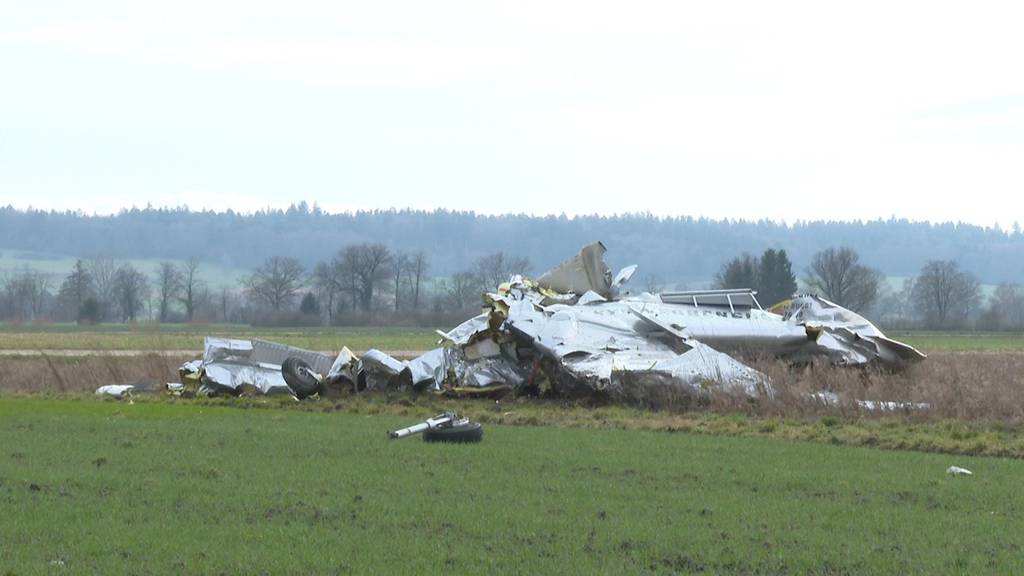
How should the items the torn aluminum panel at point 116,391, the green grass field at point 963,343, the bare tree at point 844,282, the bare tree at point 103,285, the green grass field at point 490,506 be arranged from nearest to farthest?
the green grass field at point 490,506
the torn aluminum panel at point 116,391
the green grass field at point 963,343
the bare tree at point 844,282
the bare tree at point 103,285

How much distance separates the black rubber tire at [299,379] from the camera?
85.4 ft

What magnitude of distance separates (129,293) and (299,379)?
4964 inches

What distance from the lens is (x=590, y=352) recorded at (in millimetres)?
26141

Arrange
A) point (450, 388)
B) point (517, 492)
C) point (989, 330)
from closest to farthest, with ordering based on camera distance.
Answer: point (517, 492) < point (450, 388) < point (989, 330)

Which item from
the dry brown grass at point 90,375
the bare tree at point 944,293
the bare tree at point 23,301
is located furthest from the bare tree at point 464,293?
the dry brown grass at point 90,375

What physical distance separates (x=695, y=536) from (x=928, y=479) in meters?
4.69

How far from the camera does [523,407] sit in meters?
24.8

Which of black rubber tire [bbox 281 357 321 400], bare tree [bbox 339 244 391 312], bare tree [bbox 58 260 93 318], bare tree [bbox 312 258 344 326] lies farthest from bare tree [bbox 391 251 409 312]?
black rubber tire [bbox 281 357 321 400]

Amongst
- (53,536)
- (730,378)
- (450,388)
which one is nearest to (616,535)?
(53,536)

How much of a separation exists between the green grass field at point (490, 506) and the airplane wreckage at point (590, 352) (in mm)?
6652

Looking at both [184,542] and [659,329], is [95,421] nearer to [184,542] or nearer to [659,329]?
[184,542]

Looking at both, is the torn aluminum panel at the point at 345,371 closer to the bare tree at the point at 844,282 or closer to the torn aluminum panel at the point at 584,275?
the torn aluminum panel at the point at 584,275

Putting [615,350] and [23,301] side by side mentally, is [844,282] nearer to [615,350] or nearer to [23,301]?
[615,350]

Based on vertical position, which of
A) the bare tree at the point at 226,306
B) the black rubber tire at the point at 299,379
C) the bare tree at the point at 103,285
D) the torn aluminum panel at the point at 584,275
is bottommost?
the bare tree at the point at 226,306
